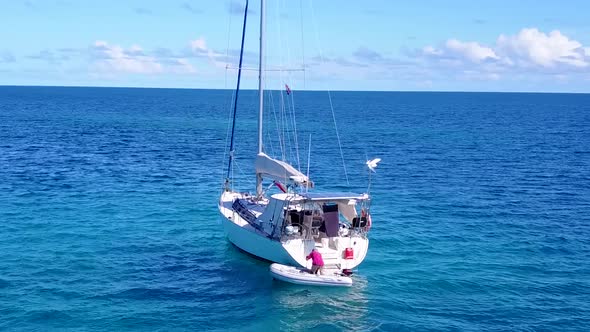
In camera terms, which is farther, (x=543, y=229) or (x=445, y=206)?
(x=445, y=206)

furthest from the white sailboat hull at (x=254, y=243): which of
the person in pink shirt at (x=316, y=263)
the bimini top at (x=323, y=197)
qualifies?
the bimini top at (x=323, y=197)

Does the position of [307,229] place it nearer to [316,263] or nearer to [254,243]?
[316,263]

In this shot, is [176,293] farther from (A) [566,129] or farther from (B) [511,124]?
(B) [511,124]

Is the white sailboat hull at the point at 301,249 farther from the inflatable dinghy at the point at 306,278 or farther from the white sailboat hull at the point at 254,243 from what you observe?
the inflatable dinghy at the point at 306,278

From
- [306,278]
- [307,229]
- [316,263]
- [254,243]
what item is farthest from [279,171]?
[306,278]

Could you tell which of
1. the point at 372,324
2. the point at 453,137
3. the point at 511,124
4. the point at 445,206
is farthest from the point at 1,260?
the point at 511,124

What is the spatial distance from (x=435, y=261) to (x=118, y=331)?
18.5 meters

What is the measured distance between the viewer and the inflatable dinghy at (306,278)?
98.9 ft

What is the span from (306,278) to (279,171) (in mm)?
8411

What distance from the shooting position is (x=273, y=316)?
27.6 m

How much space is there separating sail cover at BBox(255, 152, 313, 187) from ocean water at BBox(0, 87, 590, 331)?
5.26m

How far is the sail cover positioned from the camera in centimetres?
3466

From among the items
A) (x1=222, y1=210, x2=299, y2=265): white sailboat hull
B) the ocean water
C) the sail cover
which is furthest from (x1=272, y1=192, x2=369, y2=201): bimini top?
the ocean water

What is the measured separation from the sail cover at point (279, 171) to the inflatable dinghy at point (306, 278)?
5.59 meters
